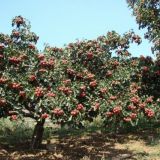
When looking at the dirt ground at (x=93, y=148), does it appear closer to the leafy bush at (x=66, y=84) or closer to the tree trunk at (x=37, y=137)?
the tree trunk at (x=37, y=137)

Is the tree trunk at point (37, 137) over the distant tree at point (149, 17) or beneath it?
beneath

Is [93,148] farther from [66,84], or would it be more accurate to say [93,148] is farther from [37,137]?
[66,84]

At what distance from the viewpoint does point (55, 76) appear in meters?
13.9

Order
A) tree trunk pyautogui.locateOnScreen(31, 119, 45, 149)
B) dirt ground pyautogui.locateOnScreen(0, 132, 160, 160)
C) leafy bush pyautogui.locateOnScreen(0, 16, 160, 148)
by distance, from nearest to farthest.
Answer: leafy bush pyautogui.locateOnScreen(0, 16, 160, 148) → dirt ground pyautogui.locateOnScreen(0, 132, 160, 160) → tree trunk pyautogui.locateOnScreen(31, 119, 45, 149)

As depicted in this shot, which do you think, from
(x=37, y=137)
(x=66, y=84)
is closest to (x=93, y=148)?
(x=37, y=137)

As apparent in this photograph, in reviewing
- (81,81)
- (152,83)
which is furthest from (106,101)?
(152,83)

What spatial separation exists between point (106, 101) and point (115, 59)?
356 centimetres

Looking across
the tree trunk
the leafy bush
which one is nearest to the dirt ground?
the tree trunk

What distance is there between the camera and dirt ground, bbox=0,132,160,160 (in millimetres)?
14570

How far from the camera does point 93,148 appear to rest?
16.3 metres

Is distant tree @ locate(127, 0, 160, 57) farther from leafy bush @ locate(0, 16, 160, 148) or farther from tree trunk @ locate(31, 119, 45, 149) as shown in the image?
tree trunk @ locate(31, 119, 45, 149)

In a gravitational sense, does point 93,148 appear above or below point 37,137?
below

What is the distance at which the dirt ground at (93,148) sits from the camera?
14570mm

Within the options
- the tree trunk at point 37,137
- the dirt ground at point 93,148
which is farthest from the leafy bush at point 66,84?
the dirt ground at point 93,148
